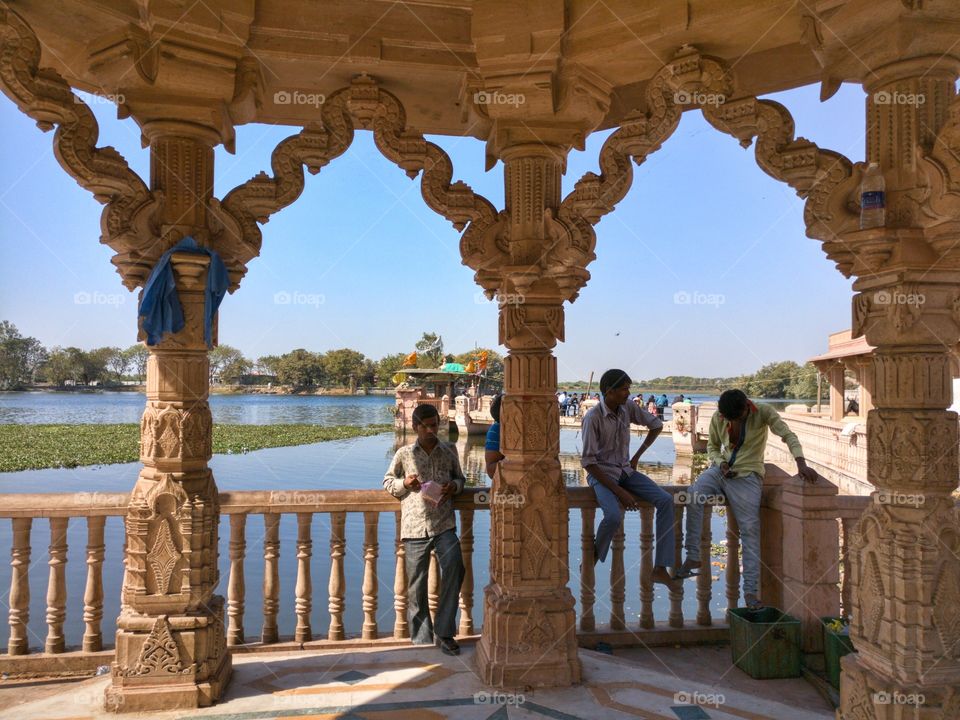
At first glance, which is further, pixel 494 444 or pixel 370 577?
pixel 494 444

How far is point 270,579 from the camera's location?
4.05 metres

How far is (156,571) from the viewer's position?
11.0 feet

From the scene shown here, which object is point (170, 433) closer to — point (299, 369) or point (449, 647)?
point (449, 647)

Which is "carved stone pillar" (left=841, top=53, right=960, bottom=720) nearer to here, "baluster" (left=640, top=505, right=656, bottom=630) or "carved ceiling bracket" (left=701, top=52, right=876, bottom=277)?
"carved ceiling bracket" (left=701, top=52, right=876, bottom=277)

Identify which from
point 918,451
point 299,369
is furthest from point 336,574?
point 299,369

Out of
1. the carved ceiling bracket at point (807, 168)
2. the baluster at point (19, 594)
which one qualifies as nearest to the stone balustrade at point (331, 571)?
the baluster at point (19, 594)

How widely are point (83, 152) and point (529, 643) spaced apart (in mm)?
3601

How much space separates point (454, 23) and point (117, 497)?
349 cm

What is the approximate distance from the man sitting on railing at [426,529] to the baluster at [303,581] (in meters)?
0.59

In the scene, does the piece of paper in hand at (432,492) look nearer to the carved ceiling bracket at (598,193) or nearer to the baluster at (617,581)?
the baluster at (617,581)

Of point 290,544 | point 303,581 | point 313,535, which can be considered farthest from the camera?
point 313,535

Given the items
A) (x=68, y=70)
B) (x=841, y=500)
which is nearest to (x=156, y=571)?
(x=68, y=70)

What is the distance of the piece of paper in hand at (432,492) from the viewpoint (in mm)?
4004

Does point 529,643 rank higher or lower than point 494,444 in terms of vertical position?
lower
